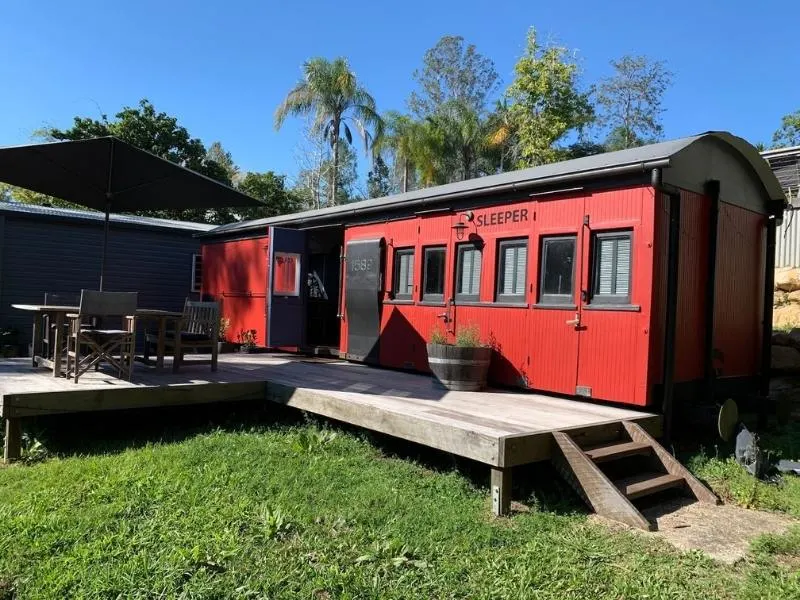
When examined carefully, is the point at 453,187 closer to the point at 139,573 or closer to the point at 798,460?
the point at 798,460

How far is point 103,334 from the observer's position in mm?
6523

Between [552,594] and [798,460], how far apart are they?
393 centimetres

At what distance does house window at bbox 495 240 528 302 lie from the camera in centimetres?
686

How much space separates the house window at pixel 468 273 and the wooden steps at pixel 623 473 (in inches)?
109

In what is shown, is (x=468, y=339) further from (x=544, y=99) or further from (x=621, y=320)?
(x=544, y=99)

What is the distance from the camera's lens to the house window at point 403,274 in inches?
Result: 331

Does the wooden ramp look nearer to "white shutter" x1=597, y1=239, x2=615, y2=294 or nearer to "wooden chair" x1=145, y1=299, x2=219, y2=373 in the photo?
"wooden chair" x1=145, y1=299, x2=219, y2=373

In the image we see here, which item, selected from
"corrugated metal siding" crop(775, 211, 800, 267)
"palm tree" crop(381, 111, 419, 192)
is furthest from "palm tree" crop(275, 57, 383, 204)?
"corrugated metal siding" crop(775, 211, 800, 267)

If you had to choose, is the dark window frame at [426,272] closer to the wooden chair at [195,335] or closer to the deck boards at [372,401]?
the deck boards at [372,401]

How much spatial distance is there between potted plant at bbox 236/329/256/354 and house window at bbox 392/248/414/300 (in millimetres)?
3639

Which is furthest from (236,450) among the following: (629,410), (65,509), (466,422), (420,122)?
(420,122)

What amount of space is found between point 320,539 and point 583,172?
4296 mm

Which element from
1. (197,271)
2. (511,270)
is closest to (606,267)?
(511,270)

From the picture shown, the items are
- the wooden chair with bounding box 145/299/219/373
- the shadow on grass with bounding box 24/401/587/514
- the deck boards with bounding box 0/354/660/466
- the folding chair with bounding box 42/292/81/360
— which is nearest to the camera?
the deck boards with bounding box 0/354/660/466
